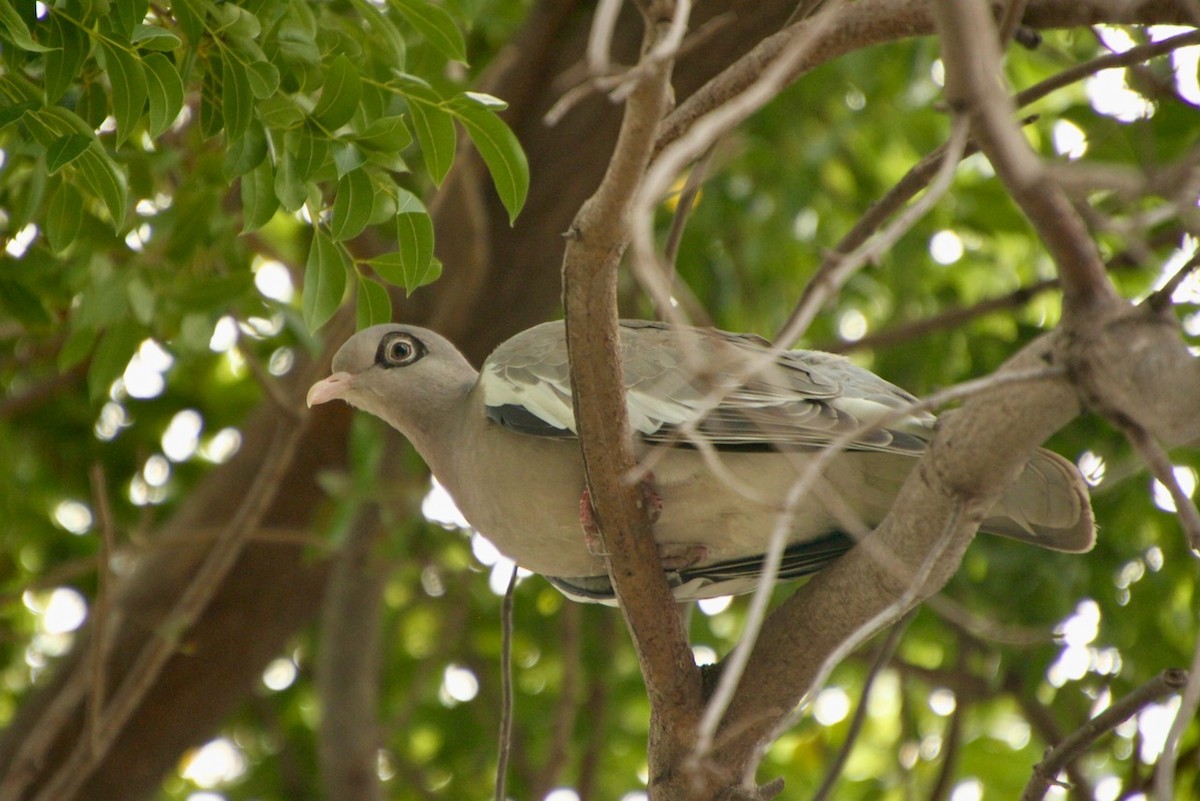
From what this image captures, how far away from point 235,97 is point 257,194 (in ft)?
0.84

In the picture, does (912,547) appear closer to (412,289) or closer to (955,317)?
(412,289)

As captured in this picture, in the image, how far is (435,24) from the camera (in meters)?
2.82

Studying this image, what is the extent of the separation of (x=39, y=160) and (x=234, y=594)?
9.24 feet

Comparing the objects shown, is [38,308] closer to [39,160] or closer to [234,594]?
[39,160]

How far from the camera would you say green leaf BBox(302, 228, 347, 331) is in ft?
9.16

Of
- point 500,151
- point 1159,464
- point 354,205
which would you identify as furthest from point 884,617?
point 354,205

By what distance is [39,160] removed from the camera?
113 inches

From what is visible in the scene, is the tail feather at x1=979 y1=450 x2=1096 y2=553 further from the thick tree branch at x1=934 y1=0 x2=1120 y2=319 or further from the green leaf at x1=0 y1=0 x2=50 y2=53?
the green leaf at x1=0 y1=0 x2=50 y2=53

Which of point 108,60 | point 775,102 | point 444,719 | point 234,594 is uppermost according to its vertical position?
point 775,102

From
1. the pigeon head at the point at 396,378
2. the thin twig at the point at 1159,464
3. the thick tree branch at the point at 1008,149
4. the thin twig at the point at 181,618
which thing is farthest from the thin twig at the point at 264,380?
the thin twig at the point at 1159,464

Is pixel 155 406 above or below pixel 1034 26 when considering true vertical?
below

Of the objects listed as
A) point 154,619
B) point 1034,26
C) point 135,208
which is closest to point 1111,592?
point 1034,26

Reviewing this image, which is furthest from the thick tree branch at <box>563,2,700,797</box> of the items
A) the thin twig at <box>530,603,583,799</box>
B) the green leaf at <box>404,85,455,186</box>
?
the thin twig at <box>530,603,583,799</box>

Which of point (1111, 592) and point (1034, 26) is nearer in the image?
point (1034, 26)
